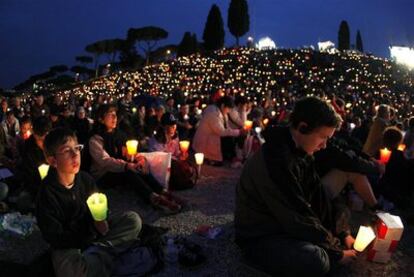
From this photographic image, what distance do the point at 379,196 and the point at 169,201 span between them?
2.81 meters

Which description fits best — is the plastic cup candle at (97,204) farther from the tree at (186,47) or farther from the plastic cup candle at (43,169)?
the tree at (186,47)

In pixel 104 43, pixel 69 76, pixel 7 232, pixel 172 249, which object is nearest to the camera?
pixel 172 249

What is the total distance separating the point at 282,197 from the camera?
10.9ft

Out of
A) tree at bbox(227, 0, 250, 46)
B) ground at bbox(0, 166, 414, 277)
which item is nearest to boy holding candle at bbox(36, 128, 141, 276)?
ground at bbox(0, 166, 414, 277)

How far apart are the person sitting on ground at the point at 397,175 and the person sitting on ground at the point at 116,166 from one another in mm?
2734

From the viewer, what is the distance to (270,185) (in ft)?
11.0

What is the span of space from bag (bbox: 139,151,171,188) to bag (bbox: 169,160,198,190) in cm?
32

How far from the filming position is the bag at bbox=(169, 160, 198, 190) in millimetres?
6379

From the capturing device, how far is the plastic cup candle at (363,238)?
3643mm

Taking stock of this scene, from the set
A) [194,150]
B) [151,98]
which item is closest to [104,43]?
[151,98]

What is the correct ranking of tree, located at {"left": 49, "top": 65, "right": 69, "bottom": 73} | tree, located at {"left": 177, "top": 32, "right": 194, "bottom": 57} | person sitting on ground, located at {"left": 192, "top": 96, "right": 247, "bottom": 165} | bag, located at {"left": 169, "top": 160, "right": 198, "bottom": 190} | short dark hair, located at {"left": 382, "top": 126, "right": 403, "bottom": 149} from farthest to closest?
tree, located at {"left": 49, "top": 65, "right": 69, "bottom": 73} < tree, located at {"left": 177, "top": 32, "right": 194, "bottom": 57} < person sitting on ground, located at {"left": 192, "top": 96, "right": 247, "bottom": 165} < bag, located at {"left": 169, "top": 160, "right": 198, "bottom": 190} < short dark hair, located at {"left": 382, "top": 126, "right": 403, "bottom": 149}

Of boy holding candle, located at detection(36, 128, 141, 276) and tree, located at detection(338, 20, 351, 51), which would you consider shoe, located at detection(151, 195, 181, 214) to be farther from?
tree, located at detection(338, 20, 351, 51)

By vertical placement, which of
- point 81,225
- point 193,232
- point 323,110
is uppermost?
point 323,110

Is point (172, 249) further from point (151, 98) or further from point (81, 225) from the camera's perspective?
point (151, 98)
